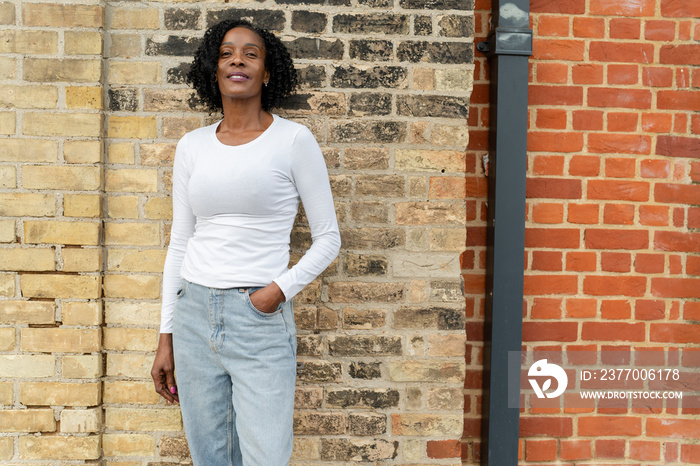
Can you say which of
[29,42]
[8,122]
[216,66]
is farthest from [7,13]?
[216,66]

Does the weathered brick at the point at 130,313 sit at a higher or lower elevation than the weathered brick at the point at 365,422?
higher

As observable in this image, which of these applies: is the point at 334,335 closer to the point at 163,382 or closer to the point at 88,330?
the point at 163,382

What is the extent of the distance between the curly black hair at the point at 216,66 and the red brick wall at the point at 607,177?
2.97 feet

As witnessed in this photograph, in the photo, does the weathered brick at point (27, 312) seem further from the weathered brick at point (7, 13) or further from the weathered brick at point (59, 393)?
the weathered brick at point (7, 13)

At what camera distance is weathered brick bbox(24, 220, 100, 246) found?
7.11 feet

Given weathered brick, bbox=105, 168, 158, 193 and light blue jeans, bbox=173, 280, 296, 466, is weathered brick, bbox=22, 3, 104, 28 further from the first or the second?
light blue jeans, bbox=173, 280, 296, 466

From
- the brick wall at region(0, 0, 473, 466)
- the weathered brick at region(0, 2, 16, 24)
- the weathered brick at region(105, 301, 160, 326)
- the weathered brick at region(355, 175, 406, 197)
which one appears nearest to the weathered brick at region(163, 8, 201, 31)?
the brick wall at region(0, 0, 473, 466)

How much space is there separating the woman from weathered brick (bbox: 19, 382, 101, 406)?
448mm

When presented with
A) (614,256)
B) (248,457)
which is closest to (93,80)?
(248,457)

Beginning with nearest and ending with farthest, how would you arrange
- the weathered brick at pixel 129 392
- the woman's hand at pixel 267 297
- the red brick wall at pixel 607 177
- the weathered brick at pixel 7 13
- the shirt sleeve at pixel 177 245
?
1. the woman's hand at pixel 267 297
2. the shirt sleeve at pixel 177 245
3. the weathered brick at pixel 7 13
4. the weathered brick at pixel 129 392
5. the red brick wall at pixel 607 177

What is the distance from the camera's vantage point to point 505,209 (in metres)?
2.35

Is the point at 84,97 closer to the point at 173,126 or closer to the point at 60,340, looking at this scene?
the point at 173,126

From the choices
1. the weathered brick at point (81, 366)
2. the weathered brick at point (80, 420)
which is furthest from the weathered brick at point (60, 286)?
the weathered brick at point (80, 420)

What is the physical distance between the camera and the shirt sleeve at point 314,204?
181 centimetres
